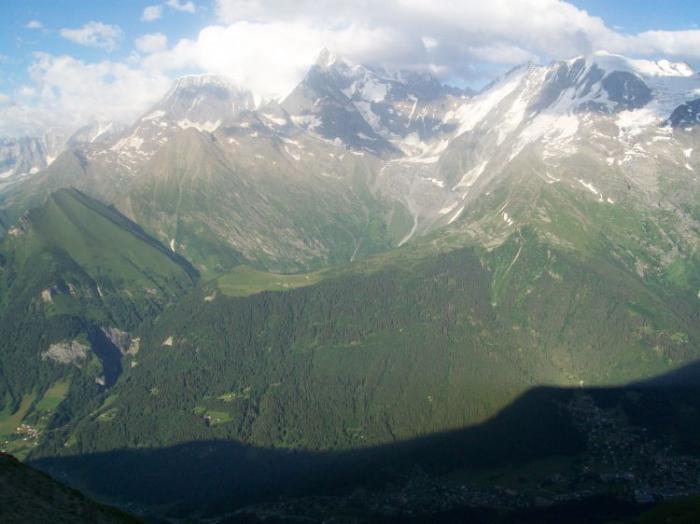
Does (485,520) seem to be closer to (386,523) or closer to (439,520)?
(439,520)

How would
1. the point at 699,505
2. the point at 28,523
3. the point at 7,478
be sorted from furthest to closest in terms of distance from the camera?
Result: 1. the point at 699,505
2. the point at 7,478
3. the point at 28,523

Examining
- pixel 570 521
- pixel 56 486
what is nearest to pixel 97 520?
pixel 56 486

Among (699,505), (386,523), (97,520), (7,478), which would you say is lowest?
(386,523)

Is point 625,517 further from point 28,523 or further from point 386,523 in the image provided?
point 28,523

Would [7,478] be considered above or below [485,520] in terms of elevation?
above

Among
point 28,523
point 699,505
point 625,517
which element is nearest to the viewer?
point 28,523

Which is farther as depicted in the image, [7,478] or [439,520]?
[439,520]
